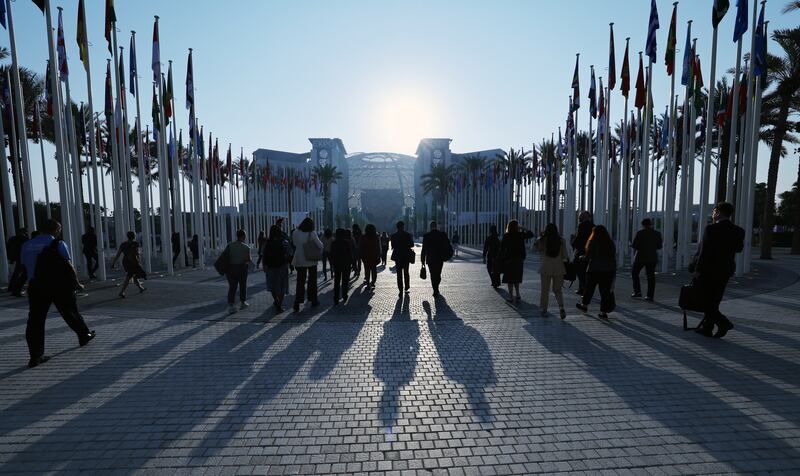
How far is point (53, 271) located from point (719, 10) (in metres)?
17.3

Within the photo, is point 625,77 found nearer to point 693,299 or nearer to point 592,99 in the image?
point 592,99

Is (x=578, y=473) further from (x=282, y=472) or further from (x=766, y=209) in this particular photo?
(x=766, y=209)

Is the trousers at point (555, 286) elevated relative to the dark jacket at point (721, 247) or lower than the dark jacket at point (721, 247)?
Answer: lower

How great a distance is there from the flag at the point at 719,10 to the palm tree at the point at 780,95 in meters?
10.2

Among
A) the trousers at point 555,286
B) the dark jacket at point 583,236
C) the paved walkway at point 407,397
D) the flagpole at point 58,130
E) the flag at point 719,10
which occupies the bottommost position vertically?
the paved walkway at point 407,397

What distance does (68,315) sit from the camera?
5.89 metres

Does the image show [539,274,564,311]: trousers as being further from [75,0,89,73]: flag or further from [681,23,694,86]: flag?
[75,0,89,73]: flag

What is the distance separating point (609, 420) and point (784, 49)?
25459 millimetres

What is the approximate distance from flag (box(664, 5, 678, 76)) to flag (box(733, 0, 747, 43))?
242 cm

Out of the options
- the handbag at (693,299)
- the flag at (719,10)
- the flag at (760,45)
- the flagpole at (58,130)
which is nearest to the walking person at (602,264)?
the handbag at (693,299)

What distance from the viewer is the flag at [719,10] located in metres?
13.3

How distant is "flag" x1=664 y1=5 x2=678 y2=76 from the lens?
51.8 feet

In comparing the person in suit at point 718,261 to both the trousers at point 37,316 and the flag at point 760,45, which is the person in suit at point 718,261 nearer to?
the trousers at point 37,316

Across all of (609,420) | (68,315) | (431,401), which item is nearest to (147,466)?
(431,401)
